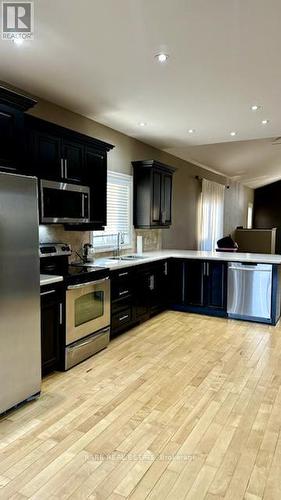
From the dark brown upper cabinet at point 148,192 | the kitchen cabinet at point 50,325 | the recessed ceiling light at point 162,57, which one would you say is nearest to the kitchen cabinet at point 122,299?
the kitchen cabinet at point 50,325

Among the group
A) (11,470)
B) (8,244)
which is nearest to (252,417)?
(11,470)

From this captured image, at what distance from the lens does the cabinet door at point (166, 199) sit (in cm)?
565

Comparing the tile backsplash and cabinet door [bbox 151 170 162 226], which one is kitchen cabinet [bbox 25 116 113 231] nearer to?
the tile backsplash

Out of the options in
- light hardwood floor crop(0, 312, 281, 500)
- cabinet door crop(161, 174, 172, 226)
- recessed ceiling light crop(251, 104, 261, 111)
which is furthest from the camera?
cabinet door crop(161, 174, 172, 226)

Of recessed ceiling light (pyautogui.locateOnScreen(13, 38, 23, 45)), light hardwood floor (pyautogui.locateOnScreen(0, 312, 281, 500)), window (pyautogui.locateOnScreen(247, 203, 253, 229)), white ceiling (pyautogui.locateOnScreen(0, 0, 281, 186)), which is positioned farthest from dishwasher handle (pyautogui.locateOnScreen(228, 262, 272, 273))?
window (pyautogui.locateOnScreen(247, 203, 253, 229))

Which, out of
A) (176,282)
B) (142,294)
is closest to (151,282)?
(142,294)

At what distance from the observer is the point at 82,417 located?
95.4 inches

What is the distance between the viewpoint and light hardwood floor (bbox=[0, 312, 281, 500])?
5.92 feet

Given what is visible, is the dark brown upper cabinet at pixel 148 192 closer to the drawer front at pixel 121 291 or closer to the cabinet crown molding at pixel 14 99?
the drawer front at pixel 121 291

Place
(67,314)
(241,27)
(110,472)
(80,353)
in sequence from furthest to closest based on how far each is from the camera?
(80,353)
(67,314)
(241,27)
(110,472)

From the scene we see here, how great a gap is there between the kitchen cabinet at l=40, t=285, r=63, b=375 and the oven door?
0.09 meters

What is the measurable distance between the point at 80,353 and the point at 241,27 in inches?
116

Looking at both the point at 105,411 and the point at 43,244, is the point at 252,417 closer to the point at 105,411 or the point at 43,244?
the point at 105,411

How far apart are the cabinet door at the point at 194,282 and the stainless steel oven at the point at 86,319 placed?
1806 mm
